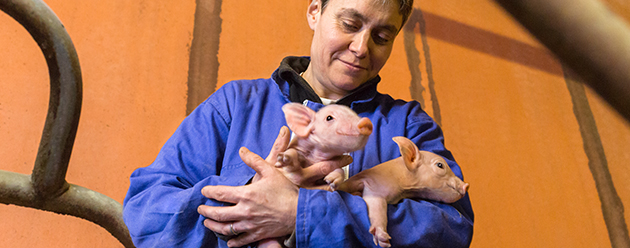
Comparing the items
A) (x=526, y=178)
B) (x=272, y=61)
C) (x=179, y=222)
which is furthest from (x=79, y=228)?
(x=526, y=178)

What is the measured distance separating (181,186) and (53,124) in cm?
26

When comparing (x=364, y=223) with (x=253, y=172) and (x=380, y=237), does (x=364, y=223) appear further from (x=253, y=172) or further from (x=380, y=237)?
(x=253, y=172)

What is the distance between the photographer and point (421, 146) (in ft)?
2.70

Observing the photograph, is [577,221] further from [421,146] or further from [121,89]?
[121,89]

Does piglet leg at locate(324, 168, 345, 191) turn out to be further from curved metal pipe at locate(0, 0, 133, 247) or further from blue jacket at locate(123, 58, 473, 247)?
curved metal pipe at locate(0, 0, 133, 247)

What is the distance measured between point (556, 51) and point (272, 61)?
140 centimetres

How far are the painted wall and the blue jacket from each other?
1.64 feet

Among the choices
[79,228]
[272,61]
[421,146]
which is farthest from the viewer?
[272,61]

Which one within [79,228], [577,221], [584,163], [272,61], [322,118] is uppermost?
[322,118]

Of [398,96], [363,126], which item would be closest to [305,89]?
[363,126]

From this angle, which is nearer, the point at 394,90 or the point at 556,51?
the point at 394,90

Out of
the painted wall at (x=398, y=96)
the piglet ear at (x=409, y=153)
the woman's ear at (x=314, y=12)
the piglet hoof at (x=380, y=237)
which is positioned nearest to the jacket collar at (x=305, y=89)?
the woman's ear at (x=314, y=12)

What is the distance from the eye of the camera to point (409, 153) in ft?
2.21

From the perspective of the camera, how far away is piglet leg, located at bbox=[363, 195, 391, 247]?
23.1 inches
